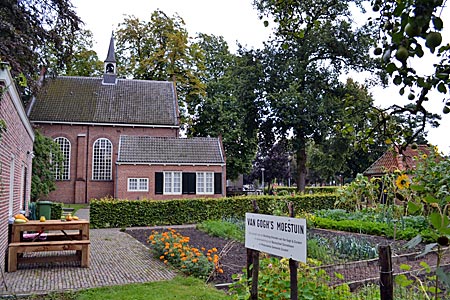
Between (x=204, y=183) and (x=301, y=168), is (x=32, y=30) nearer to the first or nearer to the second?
(x=204, y=183)

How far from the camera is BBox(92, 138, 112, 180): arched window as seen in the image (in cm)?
3162

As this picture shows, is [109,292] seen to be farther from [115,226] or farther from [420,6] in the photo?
[115,226]

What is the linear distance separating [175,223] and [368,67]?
60.1ft

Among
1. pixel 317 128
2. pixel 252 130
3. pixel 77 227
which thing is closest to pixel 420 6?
pixel 77 227

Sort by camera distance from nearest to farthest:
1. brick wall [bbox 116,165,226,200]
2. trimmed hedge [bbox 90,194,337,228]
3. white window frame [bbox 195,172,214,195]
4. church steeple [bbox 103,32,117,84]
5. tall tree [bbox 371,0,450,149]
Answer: tall tree [bbox 371,0,450,149]
trimmed hedge [bbox 90,194,337,228]
brick wall [bbox 116,165,226,200]
white window frame [bbox 195,172,214,195]
church steeple [bbox 103,32,117,84]

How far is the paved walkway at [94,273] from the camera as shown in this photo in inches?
288

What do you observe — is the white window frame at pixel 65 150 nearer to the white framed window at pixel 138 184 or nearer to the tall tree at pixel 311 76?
the white framed window at pixel 138 184

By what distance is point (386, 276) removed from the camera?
125 inches

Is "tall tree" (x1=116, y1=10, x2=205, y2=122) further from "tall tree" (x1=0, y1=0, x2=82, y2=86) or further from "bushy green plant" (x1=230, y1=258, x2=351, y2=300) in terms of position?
"bushy green plant" (x1=230, y1=258, x2=351, y2=300)

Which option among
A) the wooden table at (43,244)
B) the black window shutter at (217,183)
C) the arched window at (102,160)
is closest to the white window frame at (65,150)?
the arched window at (102,160)

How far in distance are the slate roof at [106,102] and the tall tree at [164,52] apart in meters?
1.92

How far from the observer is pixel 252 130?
3238 cm

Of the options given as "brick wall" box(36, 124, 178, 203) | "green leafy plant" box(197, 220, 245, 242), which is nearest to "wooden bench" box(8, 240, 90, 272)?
"green leafy plant" box(197, 220, 245, 242)

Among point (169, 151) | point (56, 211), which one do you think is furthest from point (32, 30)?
point (169, 151)
